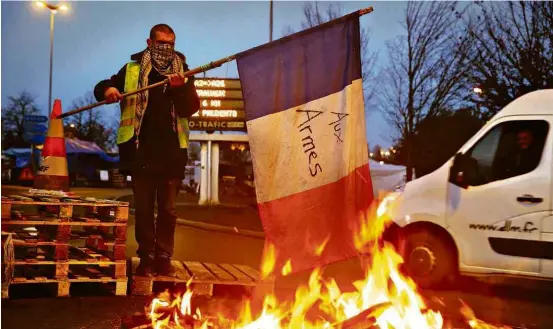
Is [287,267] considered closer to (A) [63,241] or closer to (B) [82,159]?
(A) [63,241]

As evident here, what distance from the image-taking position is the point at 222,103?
66.5 feet

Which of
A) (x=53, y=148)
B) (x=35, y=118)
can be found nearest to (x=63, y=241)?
(x=53, y=148)

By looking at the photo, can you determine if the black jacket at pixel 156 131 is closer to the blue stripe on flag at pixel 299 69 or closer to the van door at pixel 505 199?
the blue stripe on flag at pixel 299 69

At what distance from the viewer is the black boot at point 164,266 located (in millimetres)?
5859

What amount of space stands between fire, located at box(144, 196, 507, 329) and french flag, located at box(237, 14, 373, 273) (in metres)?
0.11

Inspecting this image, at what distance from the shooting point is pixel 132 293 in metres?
5.76

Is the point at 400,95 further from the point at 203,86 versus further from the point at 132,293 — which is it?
the point at 132,293

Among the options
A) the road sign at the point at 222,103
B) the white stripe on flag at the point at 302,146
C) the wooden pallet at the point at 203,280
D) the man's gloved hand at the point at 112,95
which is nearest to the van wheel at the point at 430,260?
the wooden pallet at the point at 203,280

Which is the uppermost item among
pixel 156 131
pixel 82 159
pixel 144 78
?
pixel 82 159

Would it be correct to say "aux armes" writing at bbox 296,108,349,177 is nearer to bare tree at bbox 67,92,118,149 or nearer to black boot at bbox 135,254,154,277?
black boot at bbox 135,254,154,277

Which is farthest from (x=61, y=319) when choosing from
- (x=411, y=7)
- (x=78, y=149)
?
(x=78, y=149)

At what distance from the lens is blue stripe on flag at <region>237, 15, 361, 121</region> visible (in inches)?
169

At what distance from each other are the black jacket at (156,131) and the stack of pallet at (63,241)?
0.47 meters

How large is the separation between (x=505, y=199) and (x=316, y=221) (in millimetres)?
3543
